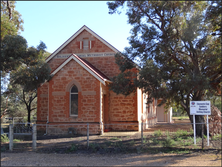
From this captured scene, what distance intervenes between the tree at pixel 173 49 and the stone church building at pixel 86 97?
282 centimetres

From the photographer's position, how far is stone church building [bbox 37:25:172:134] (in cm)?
1659

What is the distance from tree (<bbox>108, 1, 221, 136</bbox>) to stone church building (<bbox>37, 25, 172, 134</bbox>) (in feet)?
9.25

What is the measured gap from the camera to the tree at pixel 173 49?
12.6m

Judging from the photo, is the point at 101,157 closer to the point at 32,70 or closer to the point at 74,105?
the point at 32,70

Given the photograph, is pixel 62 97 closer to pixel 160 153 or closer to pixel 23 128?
pixel 23 128

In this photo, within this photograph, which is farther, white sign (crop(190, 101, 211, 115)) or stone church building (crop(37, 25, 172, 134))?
stone church building (crop(37, 25, 172, 134))

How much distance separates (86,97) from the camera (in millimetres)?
16703

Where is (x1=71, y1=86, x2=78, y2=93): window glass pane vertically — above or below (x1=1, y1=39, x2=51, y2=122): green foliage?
below

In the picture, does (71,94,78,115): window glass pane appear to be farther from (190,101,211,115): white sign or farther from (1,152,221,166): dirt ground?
(190,101,211,115): white sign

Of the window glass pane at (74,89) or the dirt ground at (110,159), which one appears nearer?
the dirt ground at (110,159)

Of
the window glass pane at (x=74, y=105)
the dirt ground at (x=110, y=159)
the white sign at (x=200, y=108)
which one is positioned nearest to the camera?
the dirt ground at (x=110, y=159)

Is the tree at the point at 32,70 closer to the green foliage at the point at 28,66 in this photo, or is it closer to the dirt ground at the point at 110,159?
the green foliage at the point at 28,66

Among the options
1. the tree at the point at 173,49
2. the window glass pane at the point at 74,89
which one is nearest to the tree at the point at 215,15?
the tree at the point at 173,49

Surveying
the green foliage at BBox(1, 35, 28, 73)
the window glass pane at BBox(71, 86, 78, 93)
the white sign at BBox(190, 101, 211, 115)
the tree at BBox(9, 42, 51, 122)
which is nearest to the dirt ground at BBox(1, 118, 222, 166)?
the white sign at BBox(190, 101, 211, 115)
